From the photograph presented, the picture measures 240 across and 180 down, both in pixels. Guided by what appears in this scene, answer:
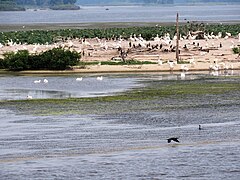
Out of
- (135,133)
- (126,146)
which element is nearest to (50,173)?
(126,146)

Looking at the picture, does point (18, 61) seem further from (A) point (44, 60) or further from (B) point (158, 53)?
(B) point (158, 53)

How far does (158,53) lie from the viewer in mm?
63656

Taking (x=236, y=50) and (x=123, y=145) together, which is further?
(x=236, y=50)

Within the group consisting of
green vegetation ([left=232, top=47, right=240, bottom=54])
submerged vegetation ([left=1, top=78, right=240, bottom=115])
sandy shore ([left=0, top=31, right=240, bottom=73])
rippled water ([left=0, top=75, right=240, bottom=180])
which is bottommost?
sandy shore ([left=0, top=31, right=240, bottom=73])

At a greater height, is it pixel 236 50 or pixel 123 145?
pixel 123 145

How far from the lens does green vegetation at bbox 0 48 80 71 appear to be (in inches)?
2163

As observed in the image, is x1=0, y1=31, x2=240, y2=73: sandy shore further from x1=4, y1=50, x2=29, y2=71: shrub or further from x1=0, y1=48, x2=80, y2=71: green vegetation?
x1=4, y1=50, x2=29, y2=71: shrub

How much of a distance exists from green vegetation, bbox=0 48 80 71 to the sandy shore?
0.76 metres

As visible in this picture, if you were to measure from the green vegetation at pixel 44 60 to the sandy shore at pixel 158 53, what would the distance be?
755 mm

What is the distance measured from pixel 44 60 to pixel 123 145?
27610 millimetres

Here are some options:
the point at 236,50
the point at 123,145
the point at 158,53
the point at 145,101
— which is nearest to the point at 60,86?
the point at 145,101

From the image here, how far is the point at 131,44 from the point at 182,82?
71.5 feet

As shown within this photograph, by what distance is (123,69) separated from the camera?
54.7 meters

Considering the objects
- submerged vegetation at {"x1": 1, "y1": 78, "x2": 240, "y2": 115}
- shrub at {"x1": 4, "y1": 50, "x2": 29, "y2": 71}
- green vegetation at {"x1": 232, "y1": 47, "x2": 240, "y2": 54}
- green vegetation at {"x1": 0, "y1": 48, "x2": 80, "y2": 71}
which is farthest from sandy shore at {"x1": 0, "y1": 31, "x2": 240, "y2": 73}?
submerged vegetation at {"x1": 1, "y1": 78, "x2": 240, "y2": 115}
